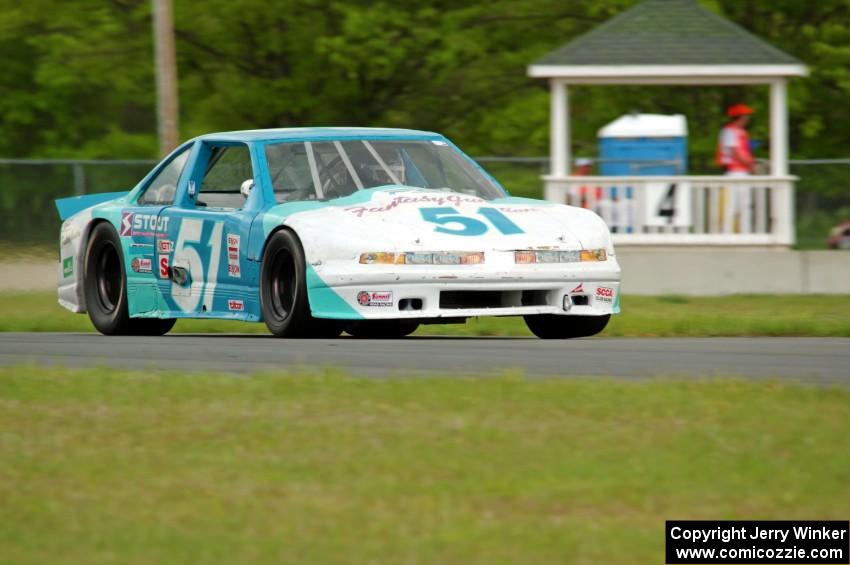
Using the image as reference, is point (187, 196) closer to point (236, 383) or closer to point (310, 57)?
point (236, 383)

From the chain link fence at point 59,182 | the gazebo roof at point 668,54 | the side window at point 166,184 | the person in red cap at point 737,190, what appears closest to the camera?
the side window at point 166,184

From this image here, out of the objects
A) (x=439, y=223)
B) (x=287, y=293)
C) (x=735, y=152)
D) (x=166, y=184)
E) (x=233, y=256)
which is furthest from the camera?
(x=735, y=152)

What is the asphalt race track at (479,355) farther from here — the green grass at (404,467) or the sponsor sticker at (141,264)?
the sponsor sticker at (141,264)

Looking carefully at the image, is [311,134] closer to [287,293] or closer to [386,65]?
[287,293]

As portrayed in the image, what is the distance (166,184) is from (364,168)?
1.69 m

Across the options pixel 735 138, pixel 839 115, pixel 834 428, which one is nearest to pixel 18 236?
pixel 735 138

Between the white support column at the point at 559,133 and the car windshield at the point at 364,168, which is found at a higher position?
the car windshield at the point at 364,168

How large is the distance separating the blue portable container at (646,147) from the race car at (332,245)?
985 centimetres

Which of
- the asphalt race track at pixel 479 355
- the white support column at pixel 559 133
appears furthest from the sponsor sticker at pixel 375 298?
the white support column at pixel 559 133

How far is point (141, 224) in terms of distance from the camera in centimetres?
1207

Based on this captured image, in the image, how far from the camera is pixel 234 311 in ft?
36.2

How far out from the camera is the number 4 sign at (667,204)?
20766mm

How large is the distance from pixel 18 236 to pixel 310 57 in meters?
8.89

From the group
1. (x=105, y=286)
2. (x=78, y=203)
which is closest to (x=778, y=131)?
(x=78, y=203)
